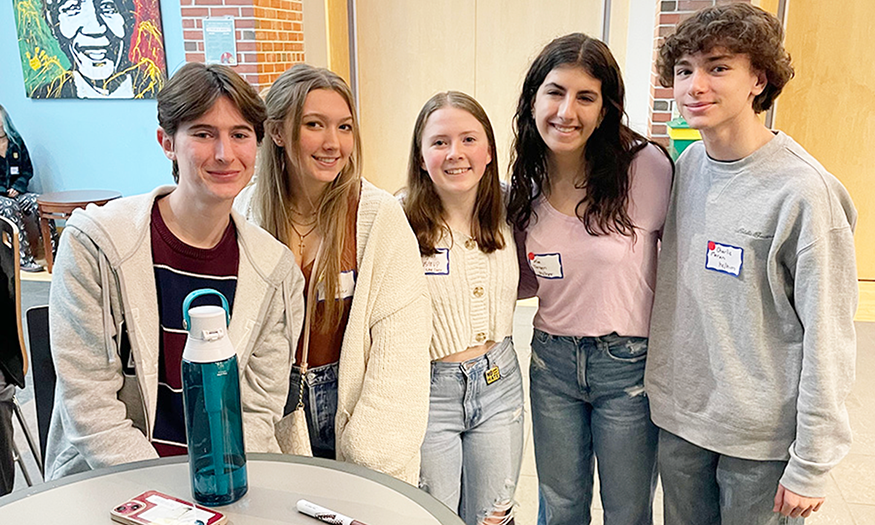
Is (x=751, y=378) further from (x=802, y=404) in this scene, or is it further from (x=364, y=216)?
(x=364, y=216)

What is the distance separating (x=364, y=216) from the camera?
170cm

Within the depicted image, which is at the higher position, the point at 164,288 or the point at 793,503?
the point at 164,288

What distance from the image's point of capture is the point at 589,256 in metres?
1.77

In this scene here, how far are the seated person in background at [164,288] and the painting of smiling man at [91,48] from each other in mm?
4578

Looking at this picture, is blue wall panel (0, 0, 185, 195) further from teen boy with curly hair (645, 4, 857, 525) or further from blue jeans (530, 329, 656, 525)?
teen boy with curly hair (645, 4, 857, 525)

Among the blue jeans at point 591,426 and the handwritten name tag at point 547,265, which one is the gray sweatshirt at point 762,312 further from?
the handwritten name tag at point 547,265

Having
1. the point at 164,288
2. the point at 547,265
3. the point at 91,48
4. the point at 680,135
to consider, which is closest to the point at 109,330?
the point at 164,288

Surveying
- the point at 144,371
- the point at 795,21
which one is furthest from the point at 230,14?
the point at 144,371

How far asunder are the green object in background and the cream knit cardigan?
2376 mm

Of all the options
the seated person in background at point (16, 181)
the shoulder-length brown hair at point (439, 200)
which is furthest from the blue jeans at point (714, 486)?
the seated person in background at point (16, 181)

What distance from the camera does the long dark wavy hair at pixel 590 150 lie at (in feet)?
5.81

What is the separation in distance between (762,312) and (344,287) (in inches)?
34.5

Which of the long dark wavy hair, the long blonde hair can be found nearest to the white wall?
the long dark wavy hair

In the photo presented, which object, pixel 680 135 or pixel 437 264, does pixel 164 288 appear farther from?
pixel 680 135
